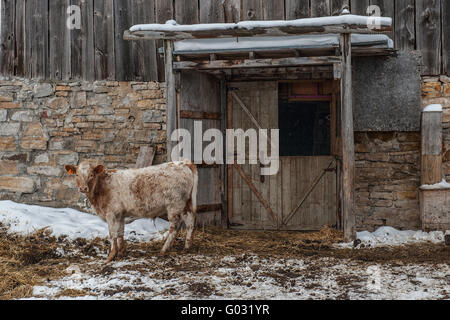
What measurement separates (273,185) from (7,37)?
5713 mm

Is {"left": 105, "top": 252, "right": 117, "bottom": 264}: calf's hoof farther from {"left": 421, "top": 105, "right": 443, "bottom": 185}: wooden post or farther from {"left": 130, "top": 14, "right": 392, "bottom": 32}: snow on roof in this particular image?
{"left": 421, "top": 105, "right": 443, "bottom": 185}: wooden post

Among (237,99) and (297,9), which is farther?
(237,99)

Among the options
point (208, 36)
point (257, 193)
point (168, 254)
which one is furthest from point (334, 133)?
point (168, 254)

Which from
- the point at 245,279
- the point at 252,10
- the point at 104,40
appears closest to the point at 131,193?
the point at 245,279

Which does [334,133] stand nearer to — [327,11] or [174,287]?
[327,11]

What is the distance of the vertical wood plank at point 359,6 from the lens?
Result: 7.91 m

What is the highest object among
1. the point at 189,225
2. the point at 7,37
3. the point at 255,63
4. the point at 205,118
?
the point at 7,37

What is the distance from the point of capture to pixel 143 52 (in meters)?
8.47

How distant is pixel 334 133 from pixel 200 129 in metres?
2.53

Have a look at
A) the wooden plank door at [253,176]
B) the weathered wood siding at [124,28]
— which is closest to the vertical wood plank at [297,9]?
the weathered wood siding at [124,28]

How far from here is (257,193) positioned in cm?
894

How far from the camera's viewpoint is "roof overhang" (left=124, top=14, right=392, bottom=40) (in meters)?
6.48

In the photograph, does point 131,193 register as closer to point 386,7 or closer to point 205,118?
point 205,118

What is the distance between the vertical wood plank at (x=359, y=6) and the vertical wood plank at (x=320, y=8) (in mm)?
393
